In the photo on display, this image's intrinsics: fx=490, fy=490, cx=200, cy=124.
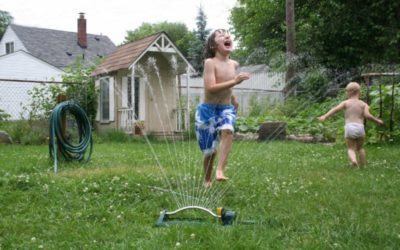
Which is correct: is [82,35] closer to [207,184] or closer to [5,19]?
[207,184]

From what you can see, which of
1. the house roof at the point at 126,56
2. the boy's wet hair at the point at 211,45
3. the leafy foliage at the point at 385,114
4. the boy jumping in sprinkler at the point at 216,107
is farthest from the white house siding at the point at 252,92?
the boy jumping in sprinkler at the point at 216,107

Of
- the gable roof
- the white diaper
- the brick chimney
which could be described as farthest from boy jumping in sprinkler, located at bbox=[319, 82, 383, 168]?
the brick chimney

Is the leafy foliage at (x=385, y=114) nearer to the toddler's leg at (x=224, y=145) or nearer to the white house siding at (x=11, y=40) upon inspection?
the toddler's leg at (x=224, y=145)

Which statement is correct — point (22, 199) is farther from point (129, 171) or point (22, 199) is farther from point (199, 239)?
point (199, 239)

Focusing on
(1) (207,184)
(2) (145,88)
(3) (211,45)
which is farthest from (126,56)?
(1) (207,184)

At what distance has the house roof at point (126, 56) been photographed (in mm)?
14539

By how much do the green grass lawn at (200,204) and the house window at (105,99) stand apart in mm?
9245

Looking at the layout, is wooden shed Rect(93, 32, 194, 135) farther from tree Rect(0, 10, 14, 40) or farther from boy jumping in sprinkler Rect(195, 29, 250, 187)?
tree Rect(0, 10, 14, 40)

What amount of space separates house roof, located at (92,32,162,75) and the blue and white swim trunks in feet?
32.6

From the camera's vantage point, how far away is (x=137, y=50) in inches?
583

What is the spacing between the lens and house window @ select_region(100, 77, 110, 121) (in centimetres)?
1576

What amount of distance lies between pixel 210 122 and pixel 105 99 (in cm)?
1163

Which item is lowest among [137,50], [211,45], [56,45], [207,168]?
[207,168]

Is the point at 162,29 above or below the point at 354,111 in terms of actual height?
above
